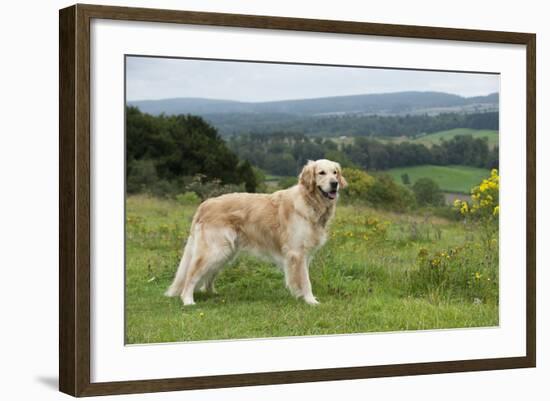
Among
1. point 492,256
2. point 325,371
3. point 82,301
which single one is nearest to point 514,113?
point 492,256

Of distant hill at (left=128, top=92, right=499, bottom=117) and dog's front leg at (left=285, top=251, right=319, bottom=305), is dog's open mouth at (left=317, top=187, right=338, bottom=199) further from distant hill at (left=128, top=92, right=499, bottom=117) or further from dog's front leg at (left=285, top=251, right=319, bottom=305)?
distant hill at (left=128, top=92, right=499, bottom=117)

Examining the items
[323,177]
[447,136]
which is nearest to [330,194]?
[323,177]

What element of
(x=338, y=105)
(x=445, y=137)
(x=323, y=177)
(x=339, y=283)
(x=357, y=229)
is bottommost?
(x=339, y=283)

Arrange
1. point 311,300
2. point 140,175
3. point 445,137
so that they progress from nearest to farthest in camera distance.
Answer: point 140,175 → point 311,300 → point 445,137

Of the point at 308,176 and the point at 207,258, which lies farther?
the point at 308,176

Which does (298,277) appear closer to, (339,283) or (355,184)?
(339,283)

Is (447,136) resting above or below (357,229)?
above
